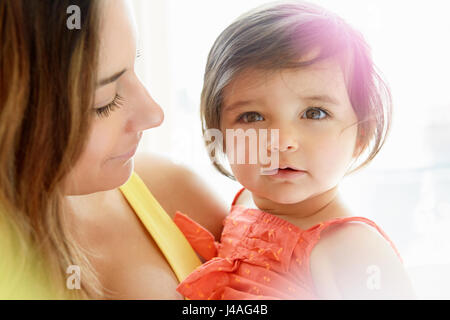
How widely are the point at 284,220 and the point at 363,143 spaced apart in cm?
19

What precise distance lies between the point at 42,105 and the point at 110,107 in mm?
91

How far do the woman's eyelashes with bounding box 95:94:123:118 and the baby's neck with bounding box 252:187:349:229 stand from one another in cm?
36

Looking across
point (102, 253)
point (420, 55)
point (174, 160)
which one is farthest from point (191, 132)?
point (420, 55)

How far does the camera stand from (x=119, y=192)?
875 millimetres

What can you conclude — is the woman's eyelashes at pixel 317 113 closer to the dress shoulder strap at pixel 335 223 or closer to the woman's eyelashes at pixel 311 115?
the woman's eyelashes at pixel 311 115

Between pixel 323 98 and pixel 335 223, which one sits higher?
pixel 323 98

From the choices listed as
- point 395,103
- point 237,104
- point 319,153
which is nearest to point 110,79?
point 237,104

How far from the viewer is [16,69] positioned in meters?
0.57

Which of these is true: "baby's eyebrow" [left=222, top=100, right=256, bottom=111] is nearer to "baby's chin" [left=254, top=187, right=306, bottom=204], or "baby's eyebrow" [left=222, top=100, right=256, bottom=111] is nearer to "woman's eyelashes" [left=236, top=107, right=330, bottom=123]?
"woman's eyelashes" [left=236, top=107, right=330, bottom=123]

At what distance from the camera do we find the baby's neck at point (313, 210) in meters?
0.82

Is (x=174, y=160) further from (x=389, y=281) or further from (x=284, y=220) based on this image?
(x=389, y=281)

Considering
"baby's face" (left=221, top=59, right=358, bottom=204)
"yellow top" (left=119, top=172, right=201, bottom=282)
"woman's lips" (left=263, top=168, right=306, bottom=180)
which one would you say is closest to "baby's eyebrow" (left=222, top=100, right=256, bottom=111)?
"baby's face" (left=221, top=59, right=358, bottom=204)

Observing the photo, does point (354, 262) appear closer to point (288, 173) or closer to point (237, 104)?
point (288, 173)
